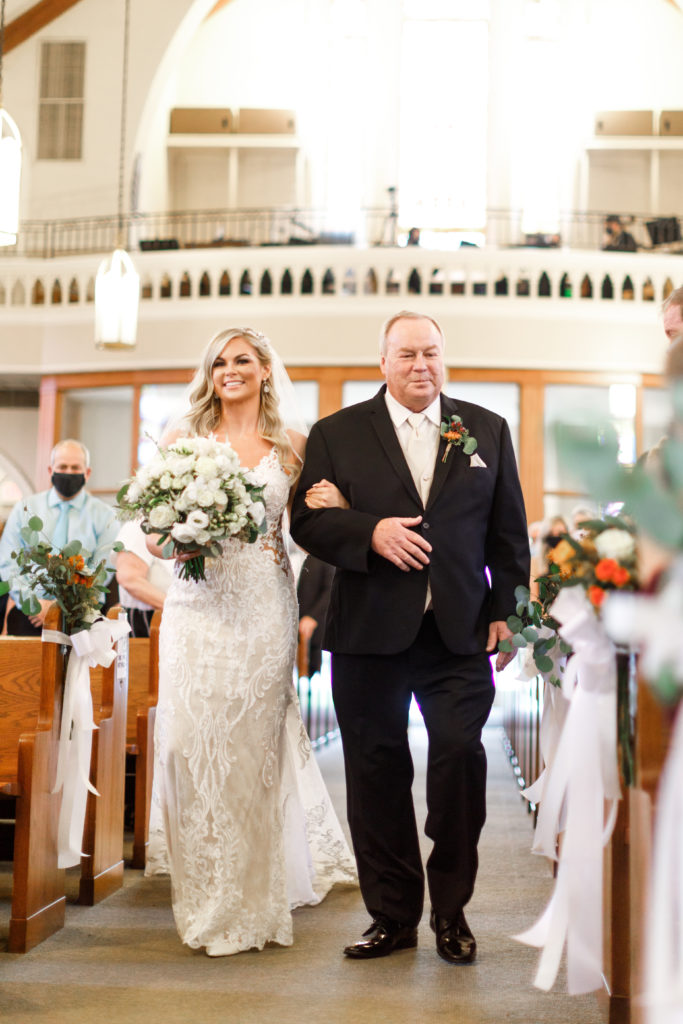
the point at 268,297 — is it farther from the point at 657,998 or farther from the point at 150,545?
the point at 657,998

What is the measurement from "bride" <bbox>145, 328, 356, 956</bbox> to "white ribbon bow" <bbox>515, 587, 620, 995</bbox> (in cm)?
138

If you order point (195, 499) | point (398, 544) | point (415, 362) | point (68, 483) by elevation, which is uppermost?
point (415, 362)

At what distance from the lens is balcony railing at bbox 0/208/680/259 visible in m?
15.9

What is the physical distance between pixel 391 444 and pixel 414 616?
56 centimetres

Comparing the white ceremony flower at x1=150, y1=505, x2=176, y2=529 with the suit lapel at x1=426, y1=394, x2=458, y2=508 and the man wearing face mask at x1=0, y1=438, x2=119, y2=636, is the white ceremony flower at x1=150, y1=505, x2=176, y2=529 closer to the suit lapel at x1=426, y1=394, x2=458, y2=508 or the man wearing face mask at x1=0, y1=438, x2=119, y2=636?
the suit lapel at x1=426, y1=394, x2=458, y2=508

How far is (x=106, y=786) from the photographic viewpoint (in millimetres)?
4492

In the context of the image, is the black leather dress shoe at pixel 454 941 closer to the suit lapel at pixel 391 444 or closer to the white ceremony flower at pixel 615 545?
the suit lapel at pixel 391 444

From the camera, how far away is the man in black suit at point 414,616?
136 inches

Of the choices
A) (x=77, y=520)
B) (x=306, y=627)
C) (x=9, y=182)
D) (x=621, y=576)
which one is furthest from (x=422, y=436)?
(x=306, y=627)

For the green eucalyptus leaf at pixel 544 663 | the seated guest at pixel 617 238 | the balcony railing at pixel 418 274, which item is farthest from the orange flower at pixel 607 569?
the seated guest at pixel 617 238

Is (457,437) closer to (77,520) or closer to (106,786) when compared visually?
(106,786)


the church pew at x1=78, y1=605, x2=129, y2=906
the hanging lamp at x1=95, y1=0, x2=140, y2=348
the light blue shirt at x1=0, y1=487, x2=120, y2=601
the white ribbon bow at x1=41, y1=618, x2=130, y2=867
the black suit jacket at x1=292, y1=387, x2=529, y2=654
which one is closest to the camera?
the black suit jacket at x1=292, y1=387, x2=529, y2=654

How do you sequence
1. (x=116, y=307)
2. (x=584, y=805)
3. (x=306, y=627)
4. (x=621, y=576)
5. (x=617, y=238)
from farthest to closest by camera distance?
(x=617, y=238), (x=116, y=307), (x=306, y=627), (x=584, y=805), (x=621, y=576)

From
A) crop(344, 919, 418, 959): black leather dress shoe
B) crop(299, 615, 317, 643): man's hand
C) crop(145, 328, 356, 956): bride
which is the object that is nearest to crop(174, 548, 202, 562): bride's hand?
crop(145, 328, 356, 956): bride
